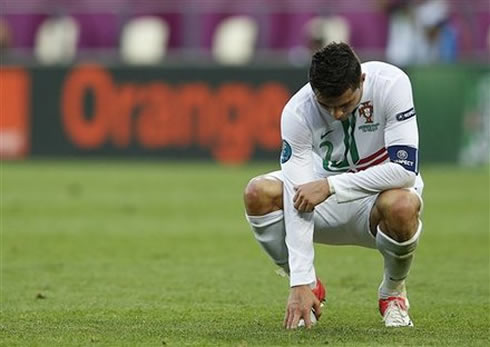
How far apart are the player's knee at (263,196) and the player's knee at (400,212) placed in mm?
538

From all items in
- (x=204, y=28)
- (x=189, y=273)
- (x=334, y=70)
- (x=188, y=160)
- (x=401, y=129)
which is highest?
(x=334, y=70)

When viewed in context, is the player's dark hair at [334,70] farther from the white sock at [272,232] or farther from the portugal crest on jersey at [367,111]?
the white sock at [272,232]

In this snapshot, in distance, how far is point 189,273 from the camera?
906 cm

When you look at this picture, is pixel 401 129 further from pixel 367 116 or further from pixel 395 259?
pixel 395 259

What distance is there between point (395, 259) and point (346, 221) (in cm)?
36

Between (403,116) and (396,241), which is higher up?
(403,116)

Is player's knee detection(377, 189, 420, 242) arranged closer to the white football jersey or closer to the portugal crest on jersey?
the white football jersey

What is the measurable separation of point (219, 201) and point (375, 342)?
8.46m

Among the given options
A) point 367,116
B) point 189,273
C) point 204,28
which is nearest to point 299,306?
point 367,116

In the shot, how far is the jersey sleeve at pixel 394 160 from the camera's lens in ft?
20.9

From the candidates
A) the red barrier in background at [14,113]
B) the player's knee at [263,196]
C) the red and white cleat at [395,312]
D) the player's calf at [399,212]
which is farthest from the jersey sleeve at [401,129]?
the red barrier in background at [14,113]

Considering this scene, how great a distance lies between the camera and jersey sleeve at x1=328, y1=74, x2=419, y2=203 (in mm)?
6371

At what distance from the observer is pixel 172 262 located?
31.9 ft

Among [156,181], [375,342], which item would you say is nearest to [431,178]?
[156,181]
